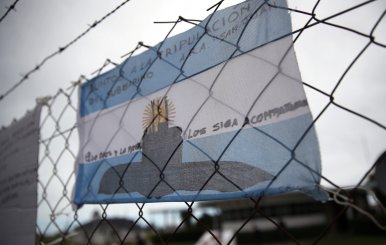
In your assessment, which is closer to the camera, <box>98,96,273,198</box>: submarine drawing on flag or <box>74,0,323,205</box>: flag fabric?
<box>74,0,323,205</box>: flag fabric

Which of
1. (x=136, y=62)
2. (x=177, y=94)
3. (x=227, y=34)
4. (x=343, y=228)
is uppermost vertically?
(x=136, y=62)

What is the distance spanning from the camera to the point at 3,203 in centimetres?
200

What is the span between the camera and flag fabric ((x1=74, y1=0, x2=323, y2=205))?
0.98m

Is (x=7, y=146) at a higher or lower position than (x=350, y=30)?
higher

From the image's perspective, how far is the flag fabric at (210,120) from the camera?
98 cm

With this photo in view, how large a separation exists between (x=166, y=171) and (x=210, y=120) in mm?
280

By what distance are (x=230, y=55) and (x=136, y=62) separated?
0.54 m

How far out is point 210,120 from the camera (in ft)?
3.86

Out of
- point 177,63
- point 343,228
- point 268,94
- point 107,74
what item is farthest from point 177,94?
point 343,228

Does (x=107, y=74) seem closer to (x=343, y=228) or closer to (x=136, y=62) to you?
(x=136, y=62)

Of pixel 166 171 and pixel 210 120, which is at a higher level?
pixel 210 120

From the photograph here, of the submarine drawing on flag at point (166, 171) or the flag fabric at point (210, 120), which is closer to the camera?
the flag fabric at point (210, 120)

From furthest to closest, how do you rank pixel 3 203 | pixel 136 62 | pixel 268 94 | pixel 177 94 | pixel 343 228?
pixel 343 228
pixel 3 203
pixel 136 62
pixel 177 94
pixel 268 94

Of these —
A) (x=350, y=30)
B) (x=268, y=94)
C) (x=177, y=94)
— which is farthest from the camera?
(x=177, y=94)
